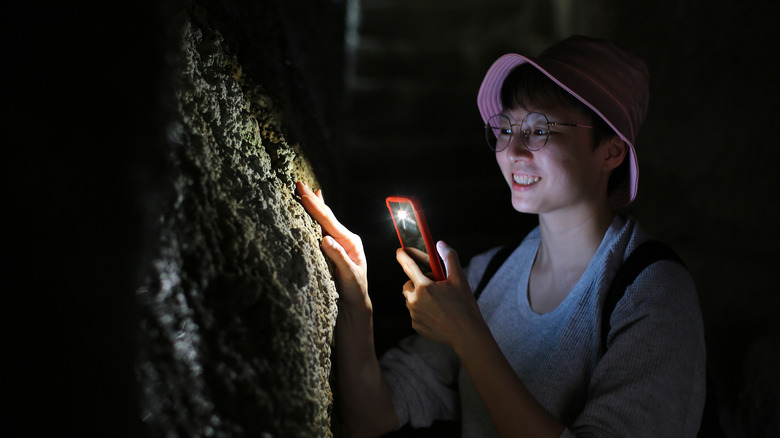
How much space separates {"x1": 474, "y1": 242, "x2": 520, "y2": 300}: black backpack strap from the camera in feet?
5.40

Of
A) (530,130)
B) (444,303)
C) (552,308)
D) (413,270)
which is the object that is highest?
(530,130)

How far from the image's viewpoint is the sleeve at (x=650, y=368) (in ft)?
3.28

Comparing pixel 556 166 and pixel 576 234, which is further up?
pixel 556 166

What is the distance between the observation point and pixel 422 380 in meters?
1.48

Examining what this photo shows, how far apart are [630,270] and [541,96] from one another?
51cm

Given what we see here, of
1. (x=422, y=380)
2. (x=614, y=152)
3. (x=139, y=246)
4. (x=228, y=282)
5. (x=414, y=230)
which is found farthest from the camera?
(x=422, y=380)

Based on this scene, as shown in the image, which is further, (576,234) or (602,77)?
(576,234)

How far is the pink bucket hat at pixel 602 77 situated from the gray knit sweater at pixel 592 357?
0.29 m

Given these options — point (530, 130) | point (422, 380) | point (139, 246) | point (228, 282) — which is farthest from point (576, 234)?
point (139, 246)

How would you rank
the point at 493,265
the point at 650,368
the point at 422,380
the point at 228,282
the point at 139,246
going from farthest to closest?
the point at 493,265, the point at 422,380, the point at 650,368, the point at 228,282, the point at 139,246

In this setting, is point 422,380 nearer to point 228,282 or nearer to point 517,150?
point 517,150

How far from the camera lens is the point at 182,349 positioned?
653mm

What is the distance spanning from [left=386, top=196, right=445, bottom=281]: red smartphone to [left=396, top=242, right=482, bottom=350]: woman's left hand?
0.10 feet

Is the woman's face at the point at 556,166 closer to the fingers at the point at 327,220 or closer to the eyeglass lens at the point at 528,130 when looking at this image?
the eyeglass lens at the point at 528,130
